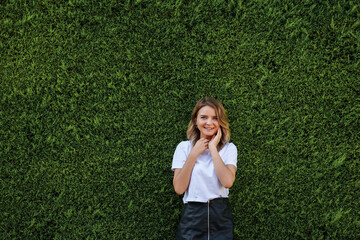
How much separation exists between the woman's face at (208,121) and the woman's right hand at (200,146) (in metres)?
0.09

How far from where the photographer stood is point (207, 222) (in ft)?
9.13

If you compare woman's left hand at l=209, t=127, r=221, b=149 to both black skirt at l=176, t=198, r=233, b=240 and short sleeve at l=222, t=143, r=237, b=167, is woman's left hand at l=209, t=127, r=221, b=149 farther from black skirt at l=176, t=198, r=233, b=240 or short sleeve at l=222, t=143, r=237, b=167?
black skirt at l=176, t=198, r=233, b=240

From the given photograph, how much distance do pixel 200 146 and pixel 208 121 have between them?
270mm

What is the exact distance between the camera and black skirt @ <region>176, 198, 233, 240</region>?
2.78m

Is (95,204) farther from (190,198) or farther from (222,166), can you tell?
(222,166)

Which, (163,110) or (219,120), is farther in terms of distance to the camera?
(163,110)

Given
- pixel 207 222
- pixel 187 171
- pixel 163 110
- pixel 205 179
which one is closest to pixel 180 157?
pixel 187 171

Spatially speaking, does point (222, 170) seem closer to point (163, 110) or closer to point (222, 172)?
point (222, 172)

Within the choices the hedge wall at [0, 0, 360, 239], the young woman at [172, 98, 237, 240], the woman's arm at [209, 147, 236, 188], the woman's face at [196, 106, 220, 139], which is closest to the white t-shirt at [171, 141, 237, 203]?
the young woman at [172, 98, 237, 240]

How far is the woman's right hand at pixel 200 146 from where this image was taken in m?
2.87

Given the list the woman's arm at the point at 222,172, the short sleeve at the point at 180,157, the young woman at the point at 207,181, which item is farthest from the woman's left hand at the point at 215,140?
the short sleeve at the point at 180,157

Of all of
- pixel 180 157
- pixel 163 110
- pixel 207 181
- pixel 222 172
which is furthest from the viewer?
pixel 163 110

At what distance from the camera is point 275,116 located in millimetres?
3516

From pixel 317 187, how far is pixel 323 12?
2039 mm
